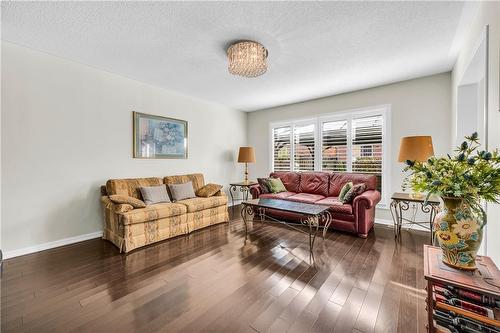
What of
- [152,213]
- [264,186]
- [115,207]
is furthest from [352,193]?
[115,207]

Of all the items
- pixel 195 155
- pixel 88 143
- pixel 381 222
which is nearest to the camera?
pixel 88 143

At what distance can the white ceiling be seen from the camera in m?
1.99

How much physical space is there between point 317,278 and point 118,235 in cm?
252

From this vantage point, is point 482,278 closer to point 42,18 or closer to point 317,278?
point 317,278

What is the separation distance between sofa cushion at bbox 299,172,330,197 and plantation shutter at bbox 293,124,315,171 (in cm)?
35

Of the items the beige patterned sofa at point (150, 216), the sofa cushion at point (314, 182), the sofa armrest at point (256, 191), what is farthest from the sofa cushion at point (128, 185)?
the sofa cushion at point (314, 182)

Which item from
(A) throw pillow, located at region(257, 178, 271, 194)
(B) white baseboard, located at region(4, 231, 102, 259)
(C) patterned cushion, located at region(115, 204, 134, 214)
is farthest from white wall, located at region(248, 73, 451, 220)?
(B) white baseboard, located at region(4, 231, 102, 259)

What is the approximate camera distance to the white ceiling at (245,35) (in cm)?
199

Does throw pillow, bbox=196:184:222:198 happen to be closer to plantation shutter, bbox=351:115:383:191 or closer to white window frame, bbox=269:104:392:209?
white window frame, bbox=269:104:392:209

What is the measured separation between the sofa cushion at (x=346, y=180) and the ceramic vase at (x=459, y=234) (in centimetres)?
268

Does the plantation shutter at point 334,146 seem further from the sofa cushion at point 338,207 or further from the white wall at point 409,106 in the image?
the sofa cushion at point 338,207

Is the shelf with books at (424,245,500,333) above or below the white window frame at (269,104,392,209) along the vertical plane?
below

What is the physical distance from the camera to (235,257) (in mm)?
2572

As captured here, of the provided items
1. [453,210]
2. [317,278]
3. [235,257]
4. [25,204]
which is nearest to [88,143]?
[25,204]
